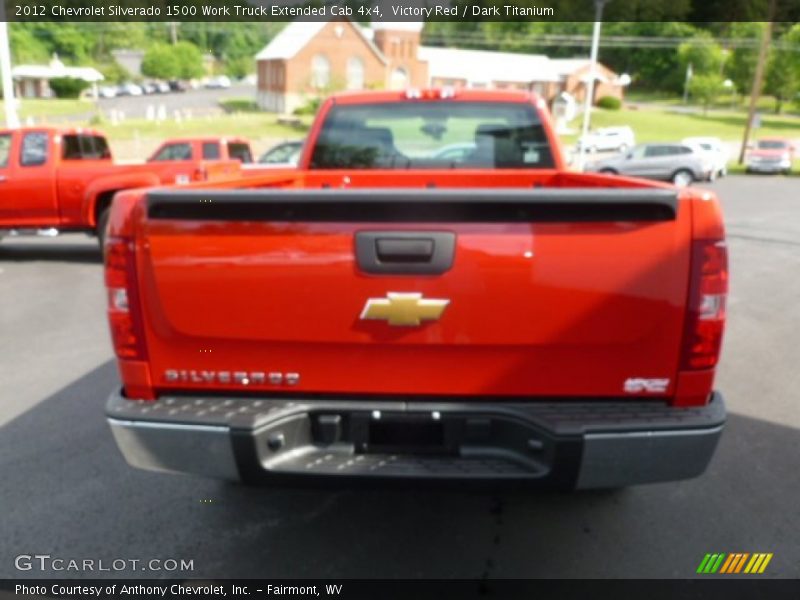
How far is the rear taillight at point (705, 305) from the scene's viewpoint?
89.0 inches

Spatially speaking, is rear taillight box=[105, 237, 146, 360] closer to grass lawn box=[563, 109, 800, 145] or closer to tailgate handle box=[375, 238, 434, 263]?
tailgate handle box=[375, 238, 434, 263]

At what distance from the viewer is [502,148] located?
15.2 ft

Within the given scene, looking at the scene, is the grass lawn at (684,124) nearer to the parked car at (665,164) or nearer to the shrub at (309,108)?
the shrub at (309,108)

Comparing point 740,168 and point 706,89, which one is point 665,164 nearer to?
point 740,168

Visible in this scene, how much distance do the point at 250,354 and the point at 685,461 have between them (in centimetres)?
161

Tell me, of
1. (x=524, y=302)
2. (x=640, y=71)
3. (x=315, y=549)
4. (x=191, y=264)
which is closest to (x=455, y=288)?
(x=524, y=302)

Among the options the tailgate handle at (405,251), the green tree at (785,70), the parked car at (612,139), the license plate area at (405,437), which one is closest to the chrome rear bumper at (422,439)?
the license plate area at (405,437)

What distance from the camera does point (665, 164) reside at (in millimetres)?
25578

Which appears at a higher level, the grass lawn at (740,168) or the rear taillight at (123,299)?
the rear taillight at (123,299)

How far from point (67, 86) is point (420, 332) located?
8054 centimetres

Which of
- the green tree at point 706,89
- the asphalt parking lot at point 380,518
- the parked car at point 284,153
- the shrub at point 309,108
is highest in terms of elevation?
the green tree at point 706,89

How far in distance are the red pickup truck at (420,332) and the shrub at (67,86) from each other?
7967cm

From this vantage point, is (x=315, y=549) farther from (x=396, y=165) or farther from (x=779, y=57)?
(x=779, y=57)

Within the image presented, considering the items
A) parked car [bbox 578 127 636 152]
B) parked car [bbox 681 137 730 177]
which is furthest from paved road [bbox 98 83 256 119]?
parked car [bbox 681 137 730 177]
